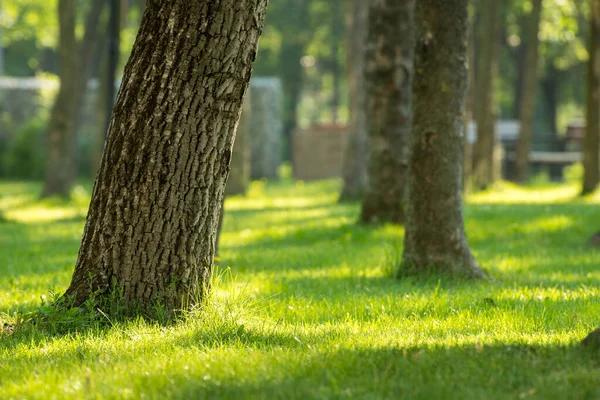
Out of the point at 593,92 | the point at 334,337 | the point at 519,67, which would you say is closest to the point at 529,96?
the point at 593,92

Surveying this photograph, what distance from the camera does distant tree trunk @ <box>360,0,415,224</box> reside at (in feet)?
39.3

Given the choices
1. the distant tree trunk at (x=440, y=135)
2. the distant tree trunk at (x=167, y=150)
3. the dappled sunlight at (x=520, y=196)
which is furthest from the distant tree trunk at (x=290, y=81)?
the distant tree trunk at (x=167, y=150)

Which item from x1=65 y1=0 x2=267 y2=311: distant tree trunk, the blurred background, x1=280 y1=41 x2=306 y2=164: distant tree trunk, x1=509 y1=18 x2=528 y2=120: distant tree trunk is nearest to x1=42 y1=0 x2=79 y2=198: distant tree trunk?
the blurred background

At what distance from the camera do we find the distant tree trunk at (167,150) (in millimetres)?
5551

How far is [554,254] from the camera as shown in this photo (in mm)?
10266

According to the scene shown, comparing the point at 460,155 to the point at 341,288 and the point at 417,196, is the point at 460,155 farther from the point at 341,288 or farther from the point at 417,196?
the point at 341,288

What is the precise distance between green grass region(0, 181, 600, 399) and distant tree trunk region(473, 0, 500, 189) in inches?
494

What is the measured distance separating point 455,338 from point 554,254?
5.53 metres

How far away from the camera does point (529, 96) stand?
26.0 m

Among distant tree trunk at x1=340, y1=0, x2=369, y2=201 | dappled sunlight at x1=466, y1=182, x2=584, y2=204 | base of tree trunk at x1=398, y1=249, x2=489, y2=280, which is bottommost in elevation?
dappled sunlight at x1=466, y1=182, x2=584, y2=204

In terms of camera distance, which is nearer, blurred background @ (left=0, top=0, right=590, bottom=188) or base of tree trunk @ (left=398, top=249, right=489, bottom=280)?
base of tree trunk @ (left=398, top=249, right=489, bottom=280)

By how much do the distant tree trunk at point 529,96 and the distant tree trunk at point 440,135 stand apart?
17982 mm

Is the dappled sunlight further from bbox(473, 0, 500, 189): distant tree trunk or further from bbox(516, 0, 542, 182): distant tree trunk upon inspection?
bbox(516, 0, 542, 182): distant tree trunk

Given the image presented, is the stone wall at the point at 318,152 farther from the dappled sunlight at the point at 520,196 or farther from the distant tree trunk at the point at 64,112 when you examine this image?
the distant tree trunk at the point at 64,112
